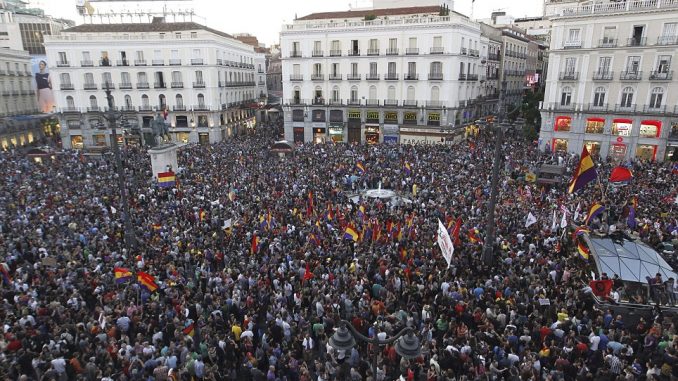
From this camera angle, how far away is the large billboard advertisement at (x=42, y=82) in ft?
188

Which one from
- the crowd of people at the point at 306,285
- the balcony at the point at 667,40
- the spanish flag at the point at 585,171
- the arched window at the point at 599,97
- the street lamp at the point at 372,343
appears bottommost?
the crowd of people at the point at 306,285

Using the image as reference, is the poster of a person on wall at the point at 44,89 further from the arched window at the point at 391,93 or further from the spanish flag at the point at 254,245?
the spanish flag at the point at 254,245

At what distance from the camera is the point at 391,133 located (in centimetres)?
4706

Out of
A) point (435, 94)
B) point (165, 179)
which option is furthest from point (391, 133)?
point (165, 179)

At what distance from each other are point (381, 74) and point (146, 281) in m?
37.0

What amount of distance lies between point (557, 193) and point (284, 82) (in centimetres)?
3285

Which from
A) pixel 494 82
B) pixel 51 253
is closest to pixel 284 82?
pixel 494 82

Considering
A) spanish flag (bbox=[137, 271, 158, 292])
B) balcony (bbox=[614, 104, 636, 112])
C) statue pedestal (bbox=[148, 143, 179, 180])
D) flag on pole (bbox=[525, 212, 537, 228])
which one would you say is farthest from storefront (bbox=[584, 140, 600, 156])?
spanish flag (bbox=[137, 271, 158, 292])

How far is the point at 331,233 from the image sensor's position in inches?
754

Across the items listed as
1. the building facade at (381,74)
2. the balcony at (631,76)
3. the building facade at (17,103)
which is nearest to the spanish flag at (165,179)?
the building facade at (381,74)

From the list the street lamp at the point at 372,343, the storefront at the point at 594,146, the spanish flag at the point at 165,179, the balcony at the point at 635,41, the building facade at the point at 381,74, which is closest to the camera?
A: the street lamp at the point at 372,343

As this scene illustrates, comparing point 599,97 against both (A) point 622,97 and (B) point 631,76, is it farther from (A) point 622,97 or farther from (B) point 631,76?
(B) point 631,76

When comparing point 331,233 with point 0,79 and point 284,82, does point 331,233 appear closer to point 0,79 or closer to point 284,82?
point 284,82

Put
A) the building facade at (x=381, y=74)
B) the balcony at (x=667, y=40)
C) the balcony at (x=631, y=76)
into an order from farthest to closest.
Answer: the building facade at (x=381, y=74) → the balcony at (x=631, y=76) → the balcony at (x=667, y=40)
